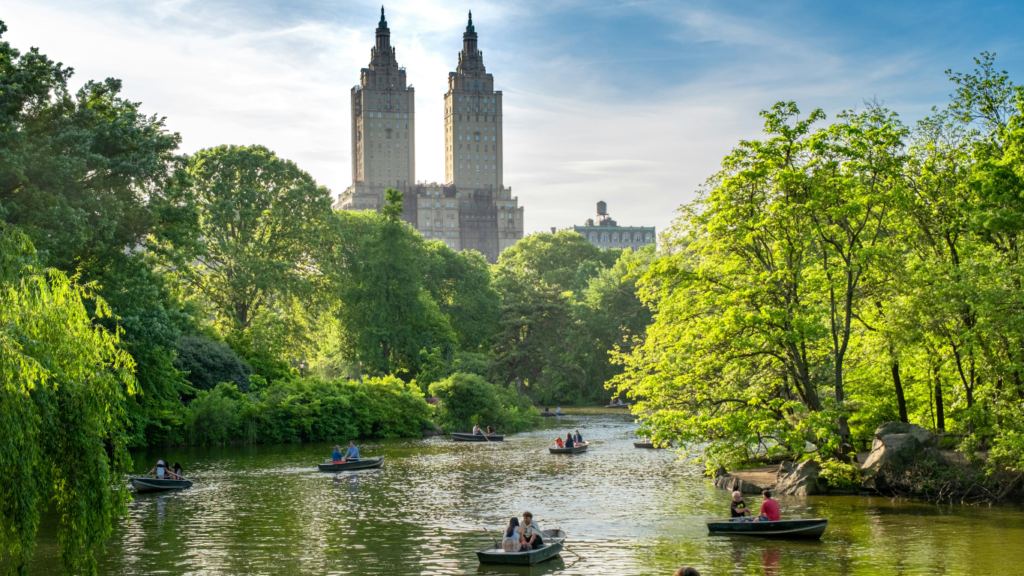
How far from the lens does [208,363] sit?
157 ft

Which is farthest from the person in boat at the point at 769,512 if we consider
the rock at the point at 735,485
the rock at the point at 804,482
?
the rock at the point at 735,485

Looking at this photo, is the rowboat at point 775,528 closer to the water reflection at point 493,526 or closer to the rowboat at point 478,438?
the water reflection at point 493,526

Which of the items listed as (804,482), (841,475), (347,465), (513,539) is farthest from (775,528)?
(347,465)

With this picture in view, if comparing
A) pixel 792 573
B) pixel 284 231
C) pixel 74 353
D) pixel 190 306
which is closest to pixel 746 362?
pixel 792 573

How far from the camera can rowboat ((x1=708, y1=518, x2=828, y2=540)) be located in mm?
20906

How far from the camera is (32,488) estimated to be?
41.4 ft

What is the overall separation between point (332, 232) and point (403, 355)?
11.5 metres

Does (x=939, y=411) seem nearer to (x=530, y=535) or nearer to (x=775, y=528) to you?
(x=775, y=528)

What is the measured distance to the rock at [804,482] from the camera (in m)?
27.9

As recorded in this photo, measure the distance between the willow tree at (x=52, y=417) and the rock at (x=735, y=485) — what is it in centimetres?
2007

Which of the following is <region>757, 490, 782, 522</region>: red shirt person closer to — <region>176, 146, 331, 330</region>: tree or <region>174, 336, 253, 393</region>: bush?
<region>174, 336, 253, 393</region>: bush

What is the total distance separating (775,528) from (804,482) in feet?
23.9

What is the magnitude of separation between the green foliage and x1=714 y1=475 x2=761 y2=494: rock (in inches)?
83.5

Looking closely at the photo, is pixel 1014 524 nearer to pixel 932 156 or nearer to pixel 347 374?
pixel 932 156
